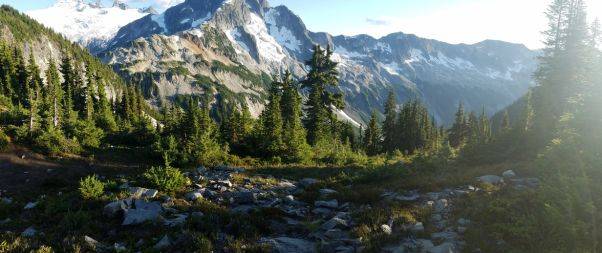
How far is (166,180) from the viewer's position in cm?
1526

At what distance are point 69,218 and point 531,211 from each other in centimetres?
1290

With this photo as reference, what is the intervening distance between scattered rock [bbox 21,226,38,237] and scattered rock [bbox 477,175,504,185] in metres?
15.4

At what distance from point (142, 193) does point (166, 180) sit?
53.5 inches

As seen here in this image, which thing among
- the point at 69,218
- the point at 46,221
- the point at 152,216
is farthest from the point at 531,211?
the point at 46,221

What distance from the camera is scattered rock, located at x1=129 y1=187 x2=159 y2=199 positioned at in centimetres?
1378

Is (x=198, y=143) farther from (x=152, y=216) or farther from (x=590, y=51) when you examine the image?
(x=590, y=51)

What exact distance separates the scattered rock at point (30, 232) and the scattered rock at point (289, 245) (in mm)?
6117

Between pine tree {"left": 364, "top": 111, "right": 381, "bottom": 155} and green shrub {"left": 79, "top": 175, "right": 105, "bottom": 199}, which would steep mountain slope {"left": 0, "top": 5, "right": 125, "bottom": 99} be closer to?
pine tree {"left": 364, "top": 111, "right": 381, "bottom": 155}

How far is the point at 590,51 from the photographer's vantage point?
30.5m

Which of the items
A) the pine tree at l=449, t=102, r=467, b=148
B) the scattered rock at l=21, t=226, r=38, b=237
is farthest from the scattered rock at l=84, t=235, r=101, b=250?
the pine tree at l=449, t=102, r=467, b=148

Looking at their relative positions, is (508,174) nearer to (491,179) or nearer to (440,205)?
(491,179)

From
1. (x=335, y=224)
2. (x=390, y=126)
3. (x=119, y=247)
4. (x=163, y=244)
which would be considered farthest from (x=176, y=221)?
(x=390, y=126)

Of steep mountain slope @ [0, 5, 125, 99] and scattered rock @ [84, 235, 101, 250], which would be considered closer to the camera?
scattered rock @ [84, 235, 101, 250]

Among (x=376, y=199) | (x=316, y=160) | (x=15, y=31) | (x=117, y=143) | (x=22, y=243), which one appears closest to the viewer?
(x=22, y=243)
